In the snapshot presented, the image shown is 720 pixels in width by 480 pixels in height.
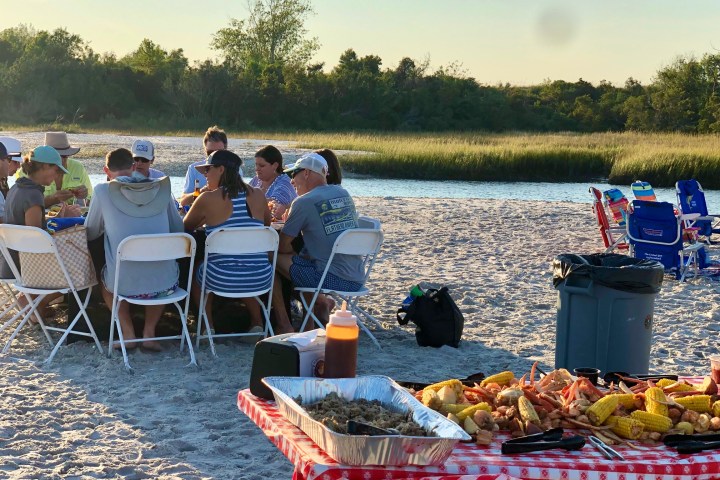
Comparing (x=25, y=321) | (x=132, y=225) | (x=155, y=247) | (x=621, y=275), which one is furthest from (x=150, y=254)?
(x=621, y=275)

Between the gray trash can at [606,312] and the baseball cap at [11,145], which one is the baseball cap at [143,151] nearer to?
the baseball cap at [11,145]

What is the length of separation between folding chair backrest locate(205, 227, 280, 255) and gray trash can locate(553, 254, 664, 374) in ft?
5.47

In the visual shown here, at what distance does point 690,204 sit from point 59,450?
8.05 m

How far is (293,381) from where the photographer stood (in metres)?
3.16

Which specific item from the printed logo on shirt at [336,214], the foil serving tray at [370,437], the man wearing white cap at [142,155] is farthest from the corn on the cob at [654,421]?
the man wearing white cap at [142,155]

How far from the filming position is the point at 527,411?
3102mm

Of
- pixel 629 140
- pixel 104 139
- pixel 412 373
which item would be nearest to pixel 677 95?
pixel 629 140

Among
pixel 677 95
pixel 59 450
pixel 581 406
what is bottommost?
pixel 59 450

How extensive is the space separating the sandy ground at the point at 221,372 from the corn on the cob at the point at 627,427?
4.23ft

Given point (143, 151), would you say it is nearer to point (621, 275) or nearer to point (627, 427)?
point (621, 275)

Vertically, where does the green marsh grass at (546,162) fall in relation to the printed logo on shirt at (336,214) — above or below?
below

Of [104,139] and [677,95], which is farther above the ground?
[677,95]

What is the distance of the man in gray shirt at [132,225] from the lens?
527 cm

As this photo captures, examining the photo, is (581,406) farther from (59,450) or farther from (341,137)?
(341,137)
